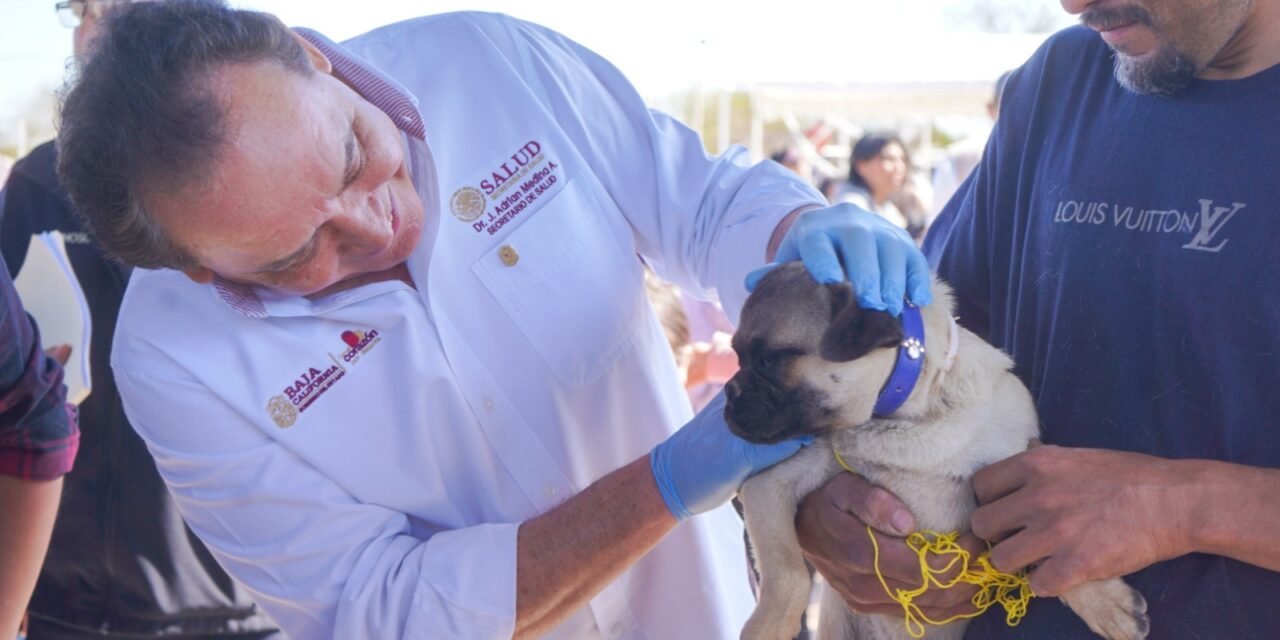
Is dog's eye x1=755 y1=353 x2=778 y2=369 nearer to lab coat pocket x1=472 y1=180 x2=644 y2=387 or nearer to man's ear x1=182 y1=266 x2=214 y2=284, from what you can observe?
lab coat pocket x1=472 y1=180 x2=644 y2=387

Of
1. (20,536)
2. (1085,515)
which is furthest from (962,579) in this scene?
(20,536)

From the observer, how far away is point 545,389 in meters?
2.49

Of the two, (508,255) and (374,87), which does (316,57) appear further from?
(508,255)

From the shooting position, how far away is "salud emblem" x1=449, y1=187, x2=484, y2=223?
8.18ft

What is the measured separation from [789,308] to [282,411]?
1.08 m

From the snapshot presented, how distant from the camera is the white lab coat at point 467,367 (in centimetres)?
230

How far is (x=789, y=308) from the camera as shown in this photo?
7.34 ft

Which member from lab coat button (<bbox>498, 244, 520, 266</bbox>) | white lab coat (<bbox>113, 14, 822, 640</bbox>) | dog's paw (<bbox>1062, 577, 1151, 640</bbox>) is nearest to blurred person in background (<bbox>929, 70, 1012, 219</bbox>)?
white lab coat (<bbox>113, 14, 822, 640</bbox>)

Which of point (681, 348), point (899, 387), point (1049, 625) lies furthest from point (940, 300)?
point (681, 348)

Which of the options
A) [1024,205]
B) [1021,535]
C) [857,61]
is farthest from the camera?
[857,61]

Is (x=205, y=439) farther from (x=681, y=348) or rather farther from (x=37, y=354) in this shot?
(x=681, y=348)

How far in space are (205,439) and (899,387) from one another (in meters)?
1.41

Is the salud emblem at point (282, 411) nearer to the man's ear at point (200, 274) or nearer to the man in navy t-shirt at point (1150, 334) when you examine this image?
the man's ear at point (200, 274)

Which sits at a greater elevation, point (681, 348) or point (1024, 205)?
point (1024, 205)
